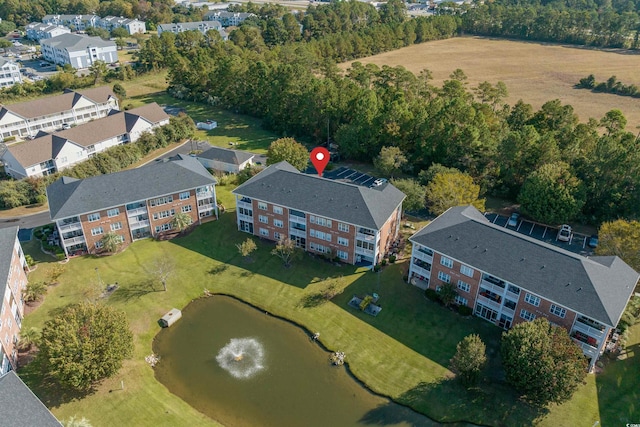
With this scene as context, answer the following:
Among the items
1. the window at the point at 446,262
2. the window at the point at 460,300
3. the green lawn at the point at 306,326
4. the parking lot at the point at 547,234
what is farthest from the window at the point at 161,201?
the parking lot at the point at 547,234

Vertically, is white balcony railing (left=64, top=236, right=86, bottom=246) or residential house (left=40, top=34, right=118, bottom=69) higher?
residential house (left=40, top=34, right=118, bottom=69)

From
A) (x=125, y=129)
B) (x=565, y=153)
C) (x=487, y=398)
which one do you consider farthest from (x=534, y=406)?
(x=125, y=129)

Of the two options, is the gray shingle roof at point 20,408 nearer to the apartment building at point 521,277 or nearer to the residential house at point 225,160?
the apartment building at point 521,277

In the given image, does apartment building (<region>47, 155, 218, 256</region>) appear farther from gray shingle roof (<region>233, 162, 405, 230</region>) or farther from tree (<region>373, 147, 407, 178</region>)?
tree (<region>373, 147, 407, 178</region>)

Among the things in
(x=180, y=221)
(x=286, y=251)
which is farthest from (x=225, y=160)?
(x=286, y=251)

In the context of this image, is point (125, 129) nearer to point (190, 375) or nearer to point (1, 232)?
point (1, 232)

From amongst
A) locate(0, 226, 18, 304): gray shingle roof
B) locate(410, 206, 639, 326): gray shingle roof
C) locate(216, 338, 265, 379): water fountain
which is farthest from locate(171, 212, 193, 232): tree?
locate(410, 206, 639, 326): gray shingle roof
